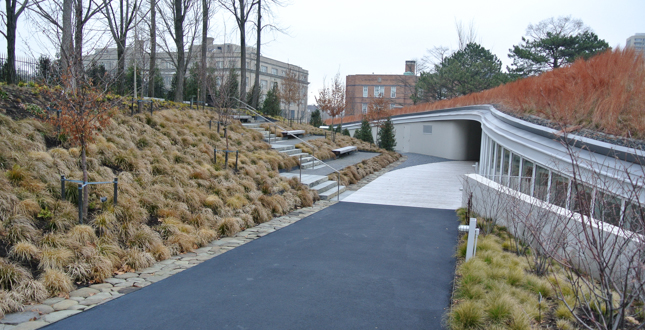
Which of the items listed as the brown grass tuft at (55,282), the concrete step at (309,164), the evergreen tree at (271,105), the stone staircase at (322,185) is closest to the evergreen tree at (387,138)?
the evergreen tree at (271,105)

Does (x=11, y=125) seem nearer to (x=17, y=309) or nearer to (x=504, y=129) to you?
(x=17, y=309)

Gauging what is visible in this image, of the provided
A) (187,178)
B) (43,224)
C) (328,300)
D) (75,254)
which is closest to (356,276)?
(328,300)

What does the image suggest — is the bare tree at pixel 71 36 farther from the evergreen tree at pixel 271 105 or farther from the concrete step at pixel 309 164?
the evergreen tree at pixel 271 105

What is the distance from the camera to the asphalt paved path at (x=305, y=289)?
4707 mm

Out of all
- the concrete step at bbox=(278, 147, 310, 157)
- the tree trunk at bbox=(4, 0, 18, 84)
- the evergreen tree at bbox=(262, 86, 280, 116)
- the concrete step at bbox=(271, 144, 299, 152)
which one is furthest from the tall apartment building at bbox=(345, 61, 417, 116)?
the tree trunk at bbox=(4, 0, 18, 84)

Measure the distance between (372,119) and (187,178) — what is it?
75.4ft

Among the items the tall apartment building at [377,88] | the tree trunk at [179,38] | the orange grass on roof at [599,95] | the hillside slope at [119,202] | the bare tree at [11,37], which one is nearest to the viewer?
the hillside slope at [119,202]

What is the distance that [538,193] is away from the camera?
7418mm

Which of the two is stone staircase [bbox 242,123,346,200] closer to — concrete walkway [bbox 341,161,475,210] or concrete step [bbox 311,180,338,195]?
concrete step [bbox 311,180,338,195]

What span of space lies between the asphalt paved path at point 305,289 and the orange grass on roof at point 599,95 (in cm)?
310

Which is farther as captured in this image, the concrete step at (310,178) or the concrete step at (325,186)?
the concrete step at (310,178)

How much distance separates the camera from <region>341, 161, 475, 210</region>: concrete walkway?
13.0 metres

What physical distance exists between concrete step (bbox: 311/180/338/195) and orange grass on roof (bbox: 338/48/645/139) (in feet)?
19.8

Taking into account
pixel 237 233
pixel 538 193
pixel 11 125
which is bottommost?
pixel 237 233
